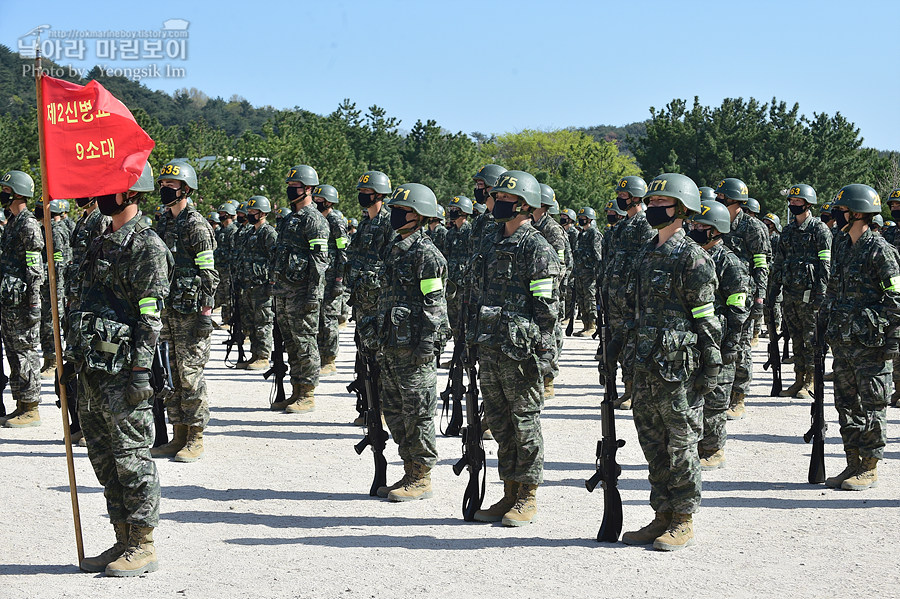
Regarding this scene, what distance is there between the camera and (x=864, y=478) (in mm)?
8258

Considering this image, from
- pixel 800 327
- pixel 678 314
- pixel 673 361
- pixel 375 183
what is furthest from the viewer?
pixel 800 327

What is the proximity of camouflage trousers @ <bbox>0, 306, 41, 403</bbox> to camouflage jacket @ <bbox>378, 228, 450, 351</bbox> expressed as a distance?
15.9ft

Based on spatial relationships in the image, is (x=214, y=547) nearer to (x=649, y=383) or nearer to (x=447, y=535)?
(x=447, y=535)

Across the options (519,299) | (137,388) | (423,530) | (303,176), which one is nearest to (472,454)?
(423,530)

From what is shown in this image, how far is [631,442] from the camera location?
1037 centimetres

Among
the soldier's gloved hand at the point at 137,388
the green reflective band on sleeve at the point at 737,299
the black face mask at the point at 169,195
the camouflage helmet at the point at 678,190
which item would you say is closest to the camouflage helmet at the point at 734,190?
the green reflective band on sleeve at the point at 737,299

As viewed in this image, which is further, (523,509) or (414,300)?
(414,300)

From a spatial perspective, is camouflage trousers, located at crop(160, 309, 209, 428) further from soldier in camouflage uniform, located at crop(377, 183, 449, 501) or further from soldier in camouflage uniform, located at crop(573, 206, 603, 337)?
soldier in camouflage uniform, located at crop(573, 206, 603, 337)

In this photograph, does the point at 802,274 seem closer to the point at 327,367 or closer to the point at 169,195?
the point at 327,367

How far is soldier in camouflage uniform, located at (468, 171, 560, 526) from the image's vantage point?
6.89 metres

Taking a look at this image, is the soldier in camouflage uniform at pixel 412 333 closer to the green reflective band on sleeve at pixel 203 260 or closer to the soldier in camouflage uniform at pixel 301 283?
the green reflective band on sleeve at pixel 203 260

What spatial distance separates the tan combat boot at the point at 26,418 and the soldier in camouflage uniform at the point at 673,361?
716 centimetres

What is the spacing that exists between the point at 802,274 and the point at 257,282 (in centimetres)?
795

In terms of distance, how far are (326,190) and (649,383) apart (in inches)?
291
